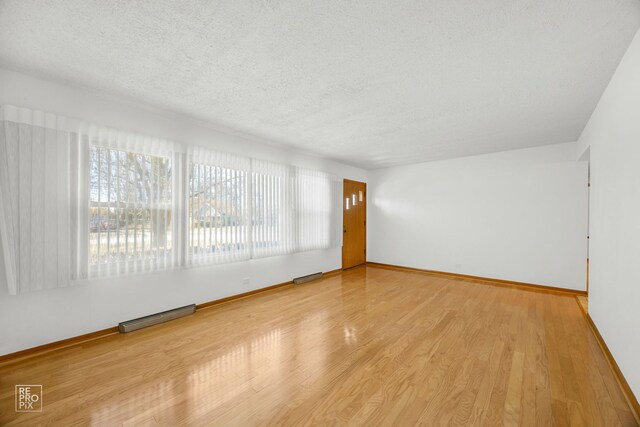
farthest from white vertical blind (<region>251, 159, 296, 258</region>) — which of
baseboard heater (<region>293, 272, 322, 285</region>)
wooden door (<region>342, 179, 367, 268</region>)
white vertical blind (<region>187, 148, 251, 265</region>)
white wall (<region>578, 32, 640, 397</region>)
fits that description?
white wall (<region>578, 32, 640, 397</region>)

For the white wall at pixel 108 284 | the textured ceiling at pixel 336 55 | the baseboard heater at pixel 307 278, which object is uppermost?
the textured ceiling at pixel 336 55

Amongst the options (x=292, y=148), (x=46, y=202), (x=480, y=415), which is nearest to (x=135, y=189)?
(x=46, y=202)

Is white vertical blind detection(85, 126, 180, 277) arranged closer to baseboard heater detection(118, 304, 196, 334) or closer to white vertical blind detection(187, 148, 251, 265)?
white vertical blind detection(187, 148, 251, 265)

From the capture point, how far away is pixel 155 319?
3100 millimetres

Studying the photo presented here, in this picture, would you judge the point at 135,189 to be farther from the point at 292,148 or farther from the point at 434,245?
the point at 434,245

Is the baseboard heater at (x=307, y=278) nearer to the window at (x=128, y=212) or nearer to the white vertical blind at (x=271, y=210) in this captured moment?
the white vertical blind at (x=271, y=210)

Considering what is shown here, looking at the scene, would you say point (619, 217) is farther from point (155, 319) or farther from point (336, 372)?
point (155, 319)

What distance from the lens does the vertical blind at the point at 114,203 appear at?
2.29 metres

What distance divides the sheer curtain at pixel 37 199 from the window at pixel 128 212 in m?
0.17

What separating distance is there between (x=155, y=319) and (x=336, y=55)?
358cm

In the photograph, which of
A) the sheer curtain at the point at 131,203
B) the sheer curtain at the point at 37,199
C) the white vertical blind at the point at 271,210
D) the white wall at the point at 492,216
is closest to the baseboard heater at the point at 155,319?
the sheer curtain at the point at 131,203

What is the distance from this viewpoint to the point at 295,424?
1.59 m

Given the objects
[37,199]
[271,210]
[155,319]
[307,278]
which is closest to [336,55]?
[271,210]

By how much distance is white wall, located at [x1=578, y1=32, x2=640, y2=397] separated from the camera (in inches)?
72.6
